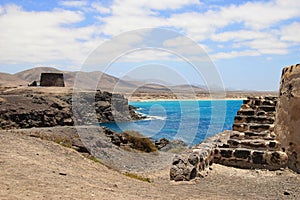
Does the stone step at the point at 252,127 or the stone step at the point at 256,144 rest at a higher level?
the stone step at the point at 252,127

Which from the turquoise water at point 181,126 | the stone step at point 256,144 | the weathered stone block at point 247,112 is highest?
the weathered stone block at point 247,112

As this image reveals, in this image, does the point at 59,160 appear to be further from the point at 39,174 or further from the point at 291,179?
the point at 291,179

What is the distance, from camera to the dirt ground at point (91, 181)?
5.73 metres

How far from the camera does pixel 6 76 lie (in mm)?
156125

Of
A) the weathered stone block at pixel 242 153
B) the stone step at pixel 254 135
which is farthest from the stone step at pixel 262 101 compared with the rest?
the weathered stone block at pixel 242 153

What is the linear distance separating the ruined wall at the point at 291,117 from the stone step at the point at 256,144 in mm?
227

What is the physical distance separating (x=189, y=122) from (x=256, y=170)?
33375 millimetres

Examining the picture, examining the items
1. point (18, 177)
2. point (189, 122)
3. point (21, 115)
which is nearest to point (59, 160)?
point (18, 177)

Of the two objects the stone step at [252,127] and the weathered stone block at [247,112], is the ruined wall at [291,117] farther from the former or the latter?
the weathered stone block at [247,112]

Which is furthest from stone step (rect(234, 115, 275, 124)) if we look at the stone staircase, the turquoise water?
the turquoise water

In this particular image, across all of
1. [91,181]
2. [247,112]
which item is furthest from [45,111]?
[91,181]

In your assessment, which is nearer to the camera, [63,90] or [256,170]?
[256,170]

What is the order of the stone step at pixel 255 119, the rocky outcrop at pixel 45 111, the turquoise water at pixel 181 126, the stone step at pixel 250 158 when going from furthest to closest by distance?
the turquoise water at pixel 181 126 → the rocky outcrop at pixel 45 111 → the stone step at pixel 255 119 → the stone step at pixel 250 158

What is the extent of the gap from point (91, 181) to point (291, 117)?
5.93 meters
